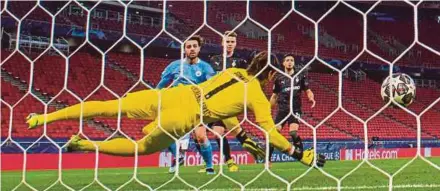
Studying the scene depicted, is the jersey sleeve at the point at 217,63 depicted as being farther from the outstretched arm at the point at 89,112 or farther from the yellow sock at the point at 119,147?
the outstretched arm at the point at 89,112

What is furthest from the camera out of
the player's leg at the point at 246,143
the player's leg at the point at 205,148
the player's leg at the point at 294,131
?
the player's leg at the point at 294,131

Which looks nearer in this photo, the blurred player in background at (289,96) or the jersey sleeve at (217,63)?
the jersey sleeve at (217,63)

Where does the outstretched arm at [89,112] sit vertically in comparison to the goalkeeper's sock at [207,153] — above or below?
above

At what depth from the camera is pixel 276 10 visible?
10195mm

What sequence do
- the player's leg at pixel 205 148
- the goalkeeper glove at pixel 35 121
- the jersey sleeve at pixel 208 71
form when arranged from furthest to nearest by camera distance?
the player's leg at pixel 205 148
the jersey sleeve at pixel 208 71
the goalkeeper glove at pixel 35 121

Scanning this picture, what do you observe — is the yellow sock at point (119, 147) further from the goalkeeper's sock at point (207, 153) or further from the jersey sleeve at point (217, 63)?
the goalkeeper's sock at point (207, 153)

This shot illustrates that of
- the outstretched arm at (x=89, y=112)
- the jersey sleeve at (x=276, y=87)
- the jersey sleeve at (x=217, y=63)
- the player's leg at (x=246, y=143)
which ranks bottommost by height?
the player's leg at (x=246, y=143)

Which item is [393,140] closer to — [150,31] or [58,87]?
[150,31]

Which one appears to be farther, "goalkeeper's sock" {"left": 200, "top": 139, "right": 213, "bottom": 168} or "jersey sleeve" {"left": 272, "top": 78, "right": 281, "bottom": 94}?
"jersey sleeve" {"left": 272, "top": 78, "right": 281, "bottom": 94}

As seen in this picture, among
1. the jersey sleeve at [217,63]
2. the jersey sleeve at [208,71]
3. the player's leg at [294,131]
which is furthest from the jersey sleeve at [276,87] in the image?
the jersey sleeve at [208,71]

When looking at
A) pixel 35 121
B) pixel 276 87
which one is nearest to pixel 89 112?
pixel 35 121

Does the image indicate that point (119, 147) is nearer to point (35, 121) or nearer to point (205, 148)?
point (35, 121)

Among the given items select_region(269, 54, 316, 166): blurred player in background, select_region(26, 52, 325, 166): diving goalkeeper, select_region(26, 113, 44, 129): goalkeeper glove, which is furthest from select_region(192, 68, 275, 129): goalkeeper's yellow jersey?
select_region(269, 54, 316, 166): blurred player in background

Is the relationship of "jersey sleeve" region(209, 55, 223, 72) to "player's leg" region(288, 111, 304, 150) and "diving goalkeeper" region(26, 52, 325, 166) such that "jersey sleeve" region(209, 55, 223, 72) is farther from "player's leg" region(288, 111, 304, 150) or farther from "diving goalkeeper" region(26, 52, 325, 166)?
"diving goalkeeper" region(26, 52, 325, 166)
